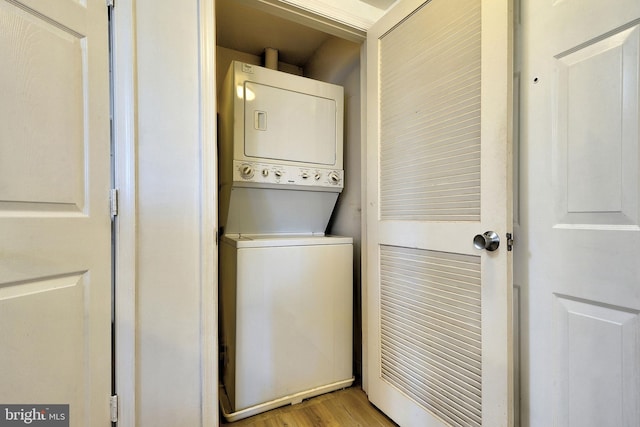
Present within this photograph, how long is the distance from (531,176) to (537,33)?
487mm

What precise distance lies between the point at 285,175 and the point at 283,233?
409mm

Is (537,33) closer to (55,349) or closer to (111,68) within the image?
(111,68)

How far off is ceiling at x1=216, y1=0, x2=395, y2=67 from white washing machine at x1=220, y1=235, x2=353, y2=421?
1247 mm

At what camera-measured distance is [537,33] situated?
94 centimetres

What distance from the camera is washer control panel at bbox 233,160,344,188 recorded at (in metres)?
1.55

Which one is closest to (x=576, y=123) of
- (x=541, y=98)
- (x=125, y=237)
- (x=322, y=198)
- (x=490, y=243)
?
(x=541, y=98)

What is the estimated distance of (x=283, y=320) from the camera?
1.53 m

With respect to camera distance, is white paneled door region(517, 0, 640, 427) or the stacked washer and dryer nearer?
white paneled door region(517, 0, 640, 427)

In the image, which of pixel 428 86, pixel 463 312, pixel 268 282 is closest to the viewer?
pixel 463 312

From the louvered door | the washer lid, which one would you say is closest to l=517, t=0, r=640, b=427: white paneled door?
the louvered door

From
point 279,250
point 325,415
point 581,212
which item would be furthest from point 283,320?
point 581,212

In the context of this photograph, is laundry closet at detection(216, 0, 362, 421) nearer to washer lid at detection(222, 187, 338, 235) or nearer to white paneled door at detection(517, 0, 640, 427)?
washer lid at detection(222, 187, 338, 235)

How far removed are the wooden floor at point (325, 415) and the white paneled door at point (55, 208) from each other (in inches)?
30.5

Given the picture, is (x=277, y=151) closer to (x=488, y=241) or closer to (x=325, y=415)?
(x=488, y=241)
